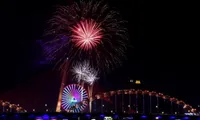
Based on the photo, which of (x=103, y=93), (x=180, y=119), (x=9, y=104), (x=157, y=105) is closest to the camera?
(x=180, y=119)

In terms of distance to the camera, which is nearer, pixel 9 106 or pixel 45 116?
pixel 45 116

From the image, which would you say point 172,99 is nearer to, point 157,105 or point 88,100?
point 157,105

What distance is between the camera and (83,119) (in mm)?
43219

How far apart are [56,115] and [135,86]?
97.3 metres

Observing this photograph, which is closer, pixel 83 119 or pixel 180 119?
pixel 83 119

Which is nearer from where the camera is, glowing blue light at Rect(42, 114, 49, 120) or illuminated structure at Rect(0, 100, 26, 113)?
glowing blue light at Rect(42, 114, 49, 120)

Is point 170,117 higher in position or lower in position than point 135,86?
lower

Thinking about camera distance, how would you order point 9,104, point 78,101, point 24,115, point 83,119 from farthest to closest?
point 9,104, point 78,101, point 83,119, point 24,115

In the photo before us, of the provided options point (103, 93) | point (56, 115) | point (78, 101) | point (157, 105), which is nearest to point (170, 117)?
point (56, 115)

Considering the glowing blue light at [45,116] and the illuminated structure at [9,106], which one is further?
the illuminated structure at [9,106]

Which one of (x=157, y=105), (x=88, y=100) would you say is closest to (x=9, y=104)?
(x=88, y=100)

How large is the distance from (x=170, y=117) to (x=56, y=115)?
56.2 feet

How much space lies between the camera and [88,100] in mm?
85875

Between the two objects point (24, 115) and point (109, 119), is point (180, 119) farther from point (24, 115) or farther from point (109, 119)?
point (24, 115)
